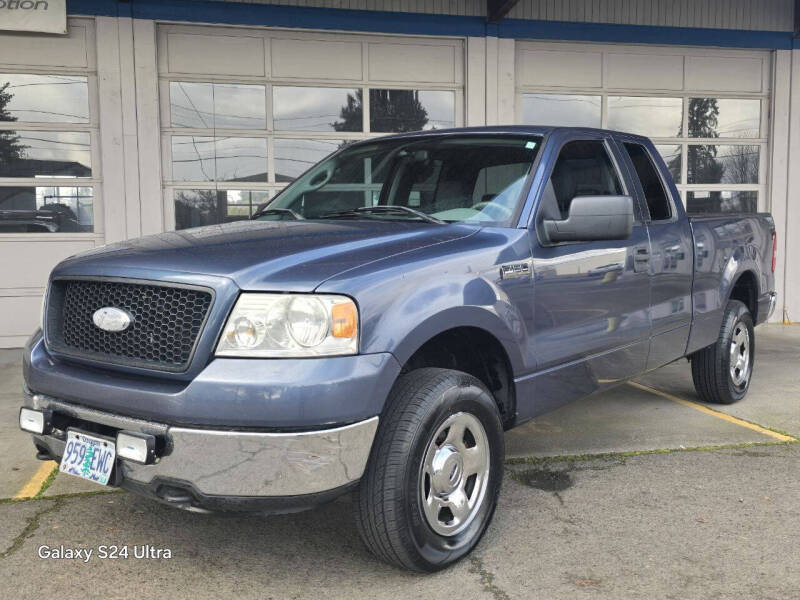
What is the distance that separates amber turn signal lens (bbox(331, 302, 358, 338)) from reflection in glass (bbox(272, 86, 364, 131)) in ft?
22.3


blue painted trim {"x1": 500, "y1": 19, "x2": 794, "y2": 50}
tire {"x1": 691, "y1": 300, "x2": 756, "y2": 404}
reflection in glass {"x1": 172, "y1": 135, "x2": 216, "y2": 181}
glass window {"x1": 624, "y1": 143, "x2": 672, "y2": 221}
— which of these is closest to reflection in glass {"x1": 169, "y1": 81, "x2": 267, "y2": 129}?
reflection in glass {"x1": 172, "y1": 135, "x2": 216, "y2": 181}

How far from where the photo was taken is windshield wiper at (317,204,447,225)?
3.49 metres

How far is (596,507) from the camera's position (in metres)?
3.67

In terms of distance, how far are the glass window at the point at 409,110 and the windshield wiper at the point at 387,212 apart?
5723mm

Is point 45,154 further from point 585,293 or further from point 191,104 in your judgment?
point 585,293

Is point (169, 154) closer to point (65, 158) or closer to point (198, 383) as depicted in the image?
point (65, 158)

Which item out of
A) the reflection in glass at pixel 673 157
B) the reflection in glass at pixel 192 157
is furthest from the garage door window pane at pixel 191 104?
the reflection in glass at pixel 673 157

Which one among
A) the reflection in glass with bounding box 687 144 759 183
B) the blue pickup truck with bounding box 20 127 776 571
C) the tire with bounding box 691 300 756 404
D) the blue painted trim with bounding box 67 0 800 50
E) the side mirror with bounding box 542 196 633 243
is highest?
the blue painted trim with bounding box 67 0 800 50

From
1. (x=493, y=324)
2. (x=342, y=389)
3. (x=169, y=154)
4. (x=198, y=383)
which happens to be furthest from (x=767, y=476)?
(x=169, y=154)

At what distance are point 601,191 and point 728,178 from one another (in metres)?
6.87

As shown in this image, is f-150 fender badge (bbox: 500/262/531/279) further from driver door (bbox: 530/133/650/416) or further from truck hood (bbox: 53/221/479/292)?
truck hood (bbox: 53/221/479/292)

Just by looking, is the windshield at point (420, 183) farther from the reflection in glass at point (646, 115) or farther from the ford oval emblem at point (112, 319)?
the reflection in glass at point (646, 115)

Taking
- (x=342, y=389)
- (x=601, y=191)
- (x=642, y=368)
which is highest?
(x=601, y=191)

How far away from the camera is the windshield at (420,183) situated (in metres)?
3.59
